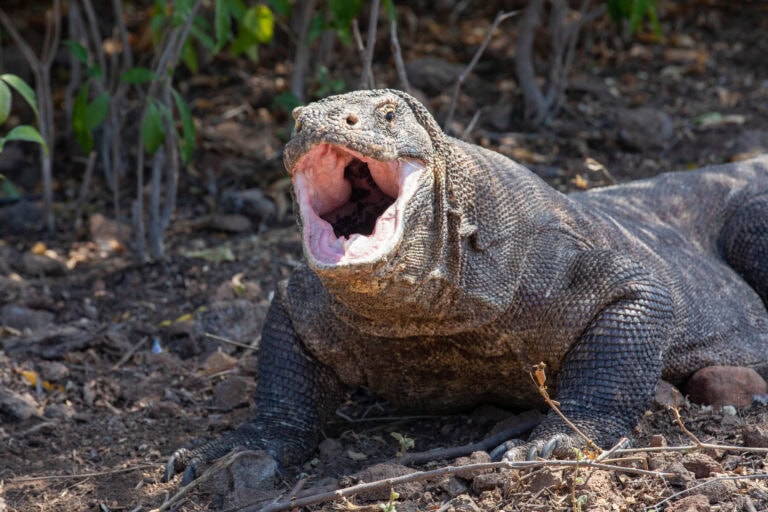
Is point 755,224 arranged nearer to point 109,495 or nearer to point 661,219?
point 661,219

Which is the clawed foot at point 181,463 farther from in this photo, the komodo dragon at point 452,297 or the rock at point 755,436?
the rock at point 755,436

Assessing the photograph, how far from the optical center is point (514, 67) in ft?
30.1

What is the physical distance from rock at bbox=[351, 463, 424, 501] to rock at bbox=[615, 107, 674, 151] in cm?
462

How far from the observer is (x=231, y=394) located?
16.6 feet

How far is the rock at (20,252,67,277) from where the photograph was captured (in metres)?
6.73

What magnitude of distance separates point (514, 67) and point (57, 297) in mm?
4221

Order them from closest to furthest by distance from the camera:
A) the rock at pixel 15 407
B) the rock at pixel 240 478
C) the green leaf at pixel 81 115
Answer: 1. the rock at pixel 240 478
2. the rock at pixel 15 407
3. the green leaf at pixel 81 115

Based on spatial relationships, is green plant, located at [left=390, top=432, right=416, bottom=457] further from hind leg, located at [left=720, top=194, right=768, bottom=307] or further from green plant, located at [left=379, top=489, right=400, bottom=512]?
hind leg, located at [left=720, top=194, right=768, bottom=307]

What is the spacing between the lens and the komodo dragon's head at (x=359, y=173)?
3.49m

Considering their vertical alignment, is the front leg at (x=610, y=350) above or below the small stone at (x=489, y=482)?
above

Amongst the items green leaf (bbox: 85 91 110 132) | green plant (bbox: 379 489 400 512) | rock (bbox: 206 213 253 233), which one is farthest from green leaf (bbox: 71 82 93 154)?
green plant (bbox: 379 489 400 512)

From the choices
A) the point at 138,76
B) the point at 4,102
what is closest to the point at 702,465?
the point at 4,102

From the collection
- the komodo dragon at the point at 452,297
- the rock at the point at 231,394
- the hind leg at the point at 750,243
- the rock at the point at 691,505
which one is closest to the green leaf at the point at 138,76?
the rock at the point at 231,394

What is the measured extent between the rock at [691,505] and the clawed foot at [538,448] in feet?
1.36
